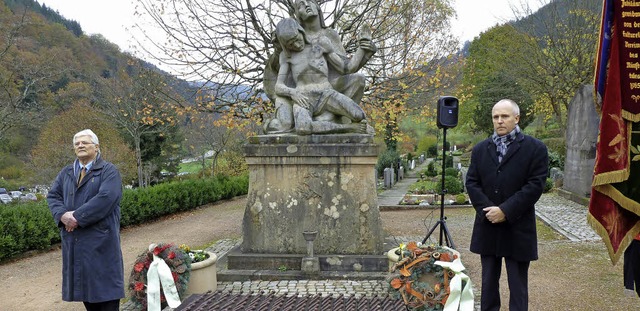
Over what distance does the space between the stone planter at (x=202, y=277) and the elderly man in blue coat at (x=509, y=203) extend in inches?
114

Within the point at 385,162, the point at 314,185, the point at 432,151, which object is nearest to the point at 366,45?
the point at 314,185

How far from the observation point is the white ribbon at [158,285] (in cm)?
407

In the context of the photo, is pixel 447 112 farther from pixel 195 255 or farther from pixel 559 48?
pixel 559 48

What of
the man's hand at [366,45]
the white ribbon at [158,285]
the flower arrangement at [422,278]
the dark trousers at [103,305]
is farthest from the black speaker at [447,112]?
the dark trousers at [103,305]

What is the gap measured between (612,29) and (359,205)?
3317mm

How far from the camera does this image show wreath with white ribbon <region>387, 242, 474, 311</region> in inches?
132

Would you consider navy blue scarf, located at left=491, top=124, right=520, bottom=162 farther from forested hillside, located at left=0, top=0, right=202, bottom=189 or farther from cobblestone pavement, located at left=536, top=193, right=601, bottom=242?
forested hillside, located at left=0, top=0, right=202, bottom=189

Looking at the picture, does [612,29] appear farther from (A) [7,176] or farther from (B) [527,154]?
(A) [7,176]

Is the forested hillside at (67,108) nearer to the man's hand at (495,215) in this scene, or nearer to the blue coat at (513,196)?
the blue coat at (513,196)

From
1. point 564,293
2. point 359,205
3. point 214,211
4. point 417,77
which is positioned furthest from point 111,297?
point 214,211

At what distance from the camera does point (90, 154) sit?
3.81 m

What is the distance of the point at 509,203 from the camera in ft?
11.7

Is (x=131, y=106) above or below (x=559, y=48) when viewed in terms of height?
below

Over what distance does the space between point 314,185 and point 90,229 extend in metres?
2.73
